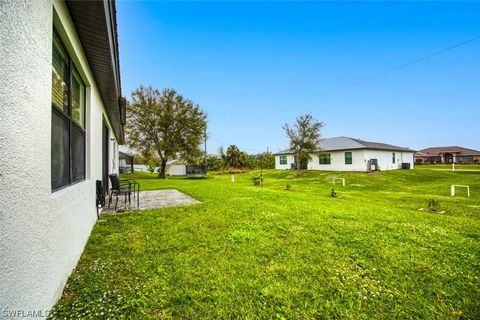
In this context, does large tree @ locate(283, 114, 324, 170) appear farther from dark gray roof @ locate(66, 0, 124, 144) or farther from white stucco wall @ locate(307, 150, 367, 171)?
dark gray roof @ locate(66, 0, 124, 144)

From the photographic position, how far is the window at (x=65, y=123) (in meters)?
2.45

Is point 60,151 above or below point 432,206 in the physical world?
above

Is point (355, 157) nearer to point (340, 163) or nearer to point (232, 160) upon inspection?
point (340, 163)

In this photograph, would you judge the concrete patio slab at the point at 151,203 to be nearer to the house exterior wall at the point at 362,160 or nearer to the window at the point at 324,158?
the house exterior wall at the point at 362,160

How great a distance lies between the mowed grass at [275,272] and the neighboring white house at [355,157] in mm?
22724

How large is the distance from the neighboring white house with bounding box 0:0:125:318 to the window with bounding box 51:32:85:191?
0.01 meters

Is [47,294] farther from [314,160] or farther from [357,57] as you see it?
[314,160]

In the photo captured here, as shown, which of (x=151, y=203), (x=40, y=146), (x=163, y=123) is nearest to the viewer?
(x=40, y=146)

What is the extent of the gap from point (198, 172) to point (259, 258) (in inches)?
810

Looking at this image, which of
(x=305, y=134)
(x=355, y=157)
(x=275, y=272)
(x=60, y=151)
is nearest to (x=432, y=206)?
(x=275, y=272)

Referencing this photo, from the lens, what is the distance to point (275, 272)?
2688 millimetres

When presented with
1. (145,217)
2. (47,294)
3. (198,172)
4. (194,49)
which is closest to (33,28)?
(47,294)

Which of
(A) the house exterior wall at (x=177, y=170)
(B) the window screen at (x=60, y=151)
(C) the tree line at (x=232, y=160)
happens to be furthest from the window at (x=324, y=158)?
(B) the window screen at (x=60, y=151)

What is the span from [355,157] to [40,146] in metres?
28.6
